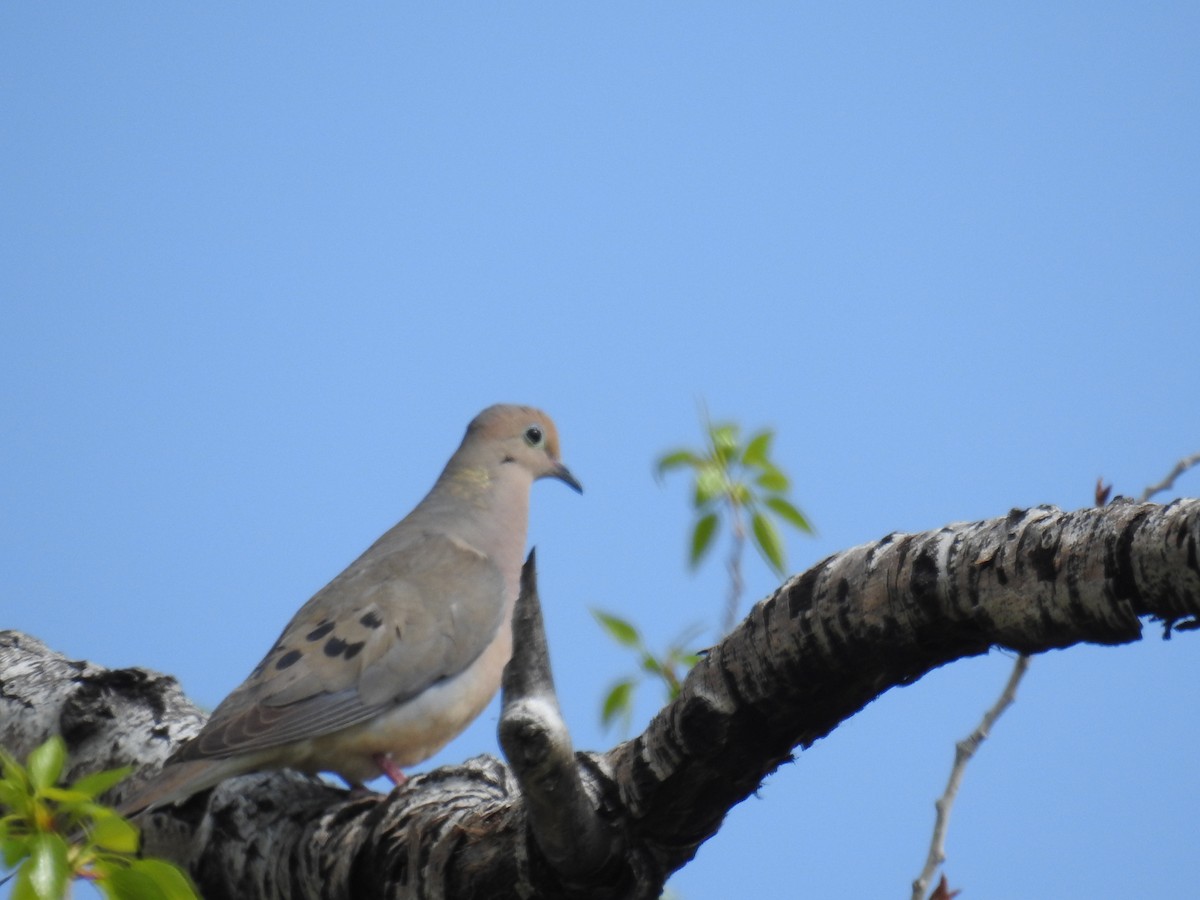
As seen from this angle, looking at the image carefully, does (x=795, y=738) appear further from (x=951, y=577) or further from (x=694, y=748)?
(x=951, y=577)

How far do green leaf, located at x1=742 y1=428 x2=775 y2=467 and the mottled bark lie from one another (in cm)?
86

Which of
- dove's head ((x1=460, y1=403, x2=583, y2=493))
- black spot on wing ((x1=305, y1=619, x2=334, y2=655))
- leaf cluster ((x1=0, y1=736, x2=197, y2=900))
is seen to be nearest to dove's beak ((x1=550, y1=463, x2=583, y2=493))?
dove's head ((x1=460, y1=403, x2=583, y2=493))

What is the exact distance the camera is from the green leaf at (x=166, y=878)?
166cm

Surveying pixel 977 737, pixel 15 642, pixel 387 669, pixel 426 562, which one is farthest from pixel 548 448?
pixel 977 737

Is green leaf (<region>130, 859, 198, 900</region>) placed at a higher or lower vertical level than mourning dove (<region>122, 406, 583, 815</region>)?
lower

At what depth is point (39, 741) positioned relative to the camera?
3461 mm

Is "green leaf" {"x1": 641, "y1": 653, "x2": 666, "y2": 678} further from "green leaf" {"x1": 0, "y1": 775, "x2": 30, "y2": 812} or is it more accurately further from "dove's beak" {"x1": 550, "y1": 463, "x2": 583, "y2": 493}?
"dove's beak" {"x1": 550, "y1": 463, "x2": 583, "y2": 493}

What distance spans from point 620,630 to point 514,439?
A: 2022mm

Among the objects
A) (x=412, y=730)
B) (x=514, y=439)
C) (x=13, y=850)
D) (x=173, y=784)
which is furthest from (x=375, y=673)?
(x=13, y=850)

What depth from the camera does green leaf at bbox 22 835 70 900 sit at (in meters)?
1.63

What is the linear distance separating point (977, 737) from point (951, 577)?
709 mm

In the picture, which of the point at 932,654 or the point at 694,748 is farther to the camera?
the point at 694,748

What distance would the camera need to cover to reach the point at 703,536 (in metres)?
3.05

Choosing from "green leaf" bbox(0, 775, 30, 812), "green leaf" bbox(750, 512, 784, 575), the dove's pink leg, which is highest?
"green leaf" bbox(750, 512, 784, 575)
